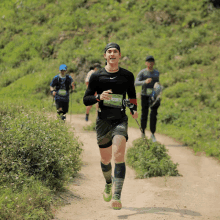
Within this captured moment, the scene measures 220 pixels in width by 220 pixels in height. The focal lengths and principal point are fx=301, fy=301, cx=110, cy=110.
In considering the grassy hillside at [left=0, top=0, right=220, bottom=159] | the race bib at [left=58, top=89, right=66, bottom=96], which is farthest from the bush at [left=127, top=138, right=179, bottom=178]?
the grassy hillside at [left=0, top=0, right=220, bottom=159]

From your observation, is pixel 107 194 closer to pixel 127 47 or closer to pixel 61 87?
pixel 61 87

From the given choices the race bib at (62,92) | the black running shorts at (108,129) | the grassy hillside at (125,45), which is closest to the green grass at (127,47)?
the grassy hillside at (125,45)

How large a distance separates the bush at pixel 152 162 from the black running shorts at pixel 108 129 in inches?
94.1

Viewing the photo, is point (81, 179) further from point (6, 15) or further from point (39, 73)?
point (6, 15)

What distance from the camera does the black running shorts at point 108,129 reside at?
4.72 meters

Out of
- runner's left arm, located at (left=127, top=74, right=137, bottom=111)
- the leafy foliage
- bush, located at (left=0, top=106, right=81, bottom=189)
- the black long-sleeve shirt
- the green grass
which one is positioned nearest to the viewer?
the leafy foliage

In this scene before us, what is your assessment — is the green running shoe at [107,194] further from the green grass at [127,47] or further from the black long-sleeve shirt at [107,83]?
the green grass at [127,47]

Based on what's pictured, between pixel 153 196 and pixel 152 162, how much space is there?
1.72m

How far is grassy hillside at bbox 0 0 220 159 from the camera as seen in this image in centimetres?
1556

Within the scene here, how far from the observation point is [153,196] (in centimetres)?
548

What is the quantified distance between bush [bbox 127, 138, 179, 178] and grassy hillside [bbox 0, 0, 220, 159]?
4.83 meters

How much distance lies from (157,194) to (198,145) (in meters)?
5.22

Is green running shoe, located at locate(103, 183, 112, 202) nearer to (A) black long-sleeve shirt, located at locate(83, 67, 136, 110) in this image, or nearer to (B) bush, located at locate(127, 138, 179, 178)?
(A) black long-sleeve shirt, located at locate(83, 67, 136, 110)

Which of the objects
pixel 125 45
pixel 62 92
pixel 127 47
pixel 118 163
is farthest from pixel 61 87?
pixel 125 45
